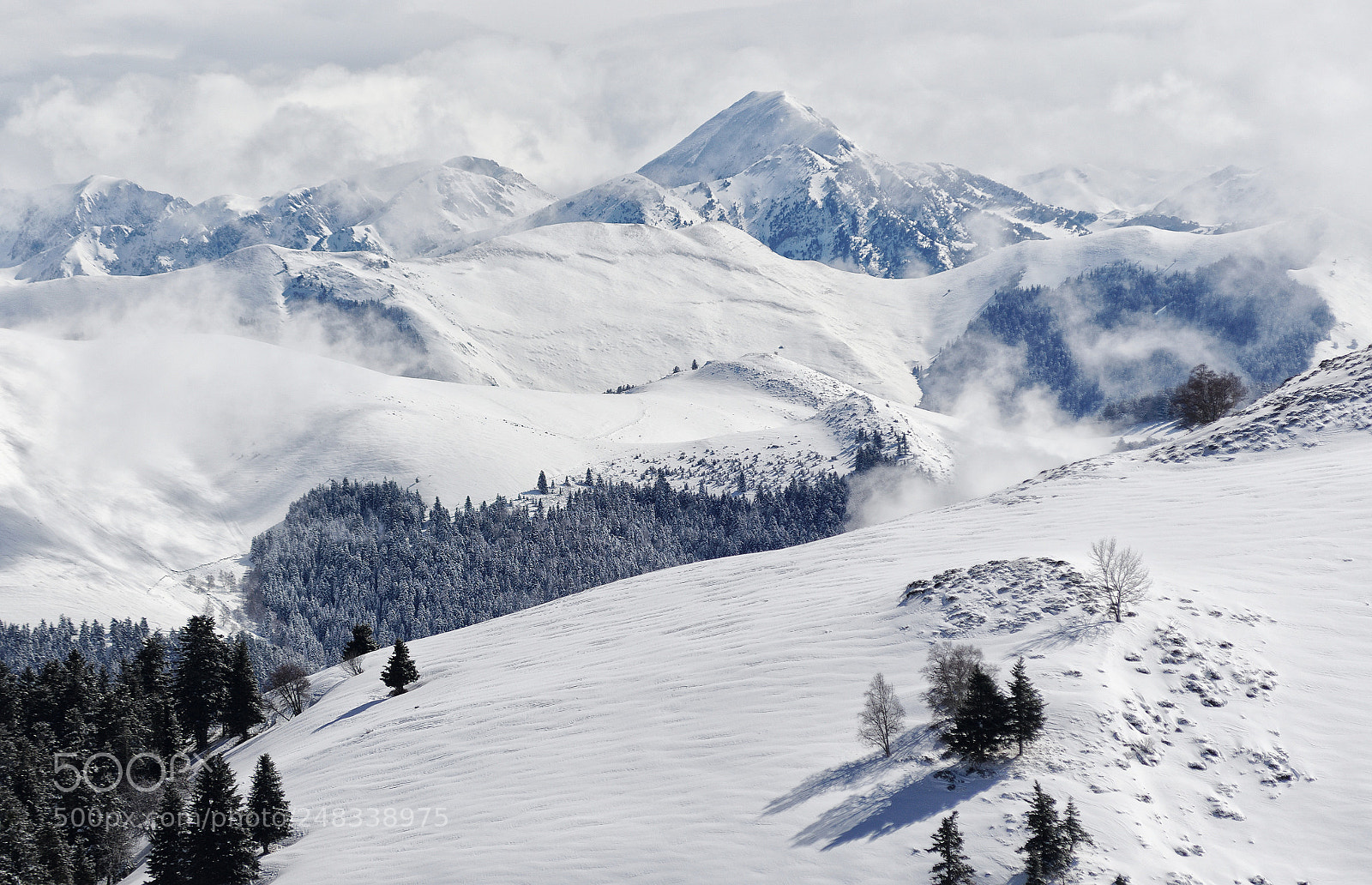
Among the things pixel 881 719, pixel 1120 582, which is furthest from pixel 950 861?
pixel 1120 582

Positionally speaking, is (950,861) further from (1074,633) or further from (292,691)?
(292,691)

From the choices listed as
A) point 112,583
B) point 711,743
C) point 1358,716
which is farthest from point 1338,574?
point 112,583

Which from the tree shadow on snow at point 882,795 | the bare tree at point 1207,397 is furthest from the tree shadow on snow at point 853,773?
the bare tree at point 1207,397

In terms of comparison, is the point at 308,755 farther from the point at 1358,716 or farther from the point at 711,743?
the point at 1358,716

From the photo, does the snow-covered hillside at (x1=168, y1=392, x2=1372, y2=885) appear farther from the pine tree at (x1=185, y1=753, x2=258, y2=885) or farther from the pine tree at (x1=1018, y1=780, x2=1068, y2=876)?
the pine tree at (x1=185, y1=753, x2=258, y2=885)

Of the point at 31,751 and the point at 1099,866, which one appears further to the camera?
the point at 31,751

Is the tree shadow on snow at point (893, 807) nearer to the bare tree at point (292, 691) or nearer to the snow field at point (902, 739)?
the snow field at point (902, 739)
